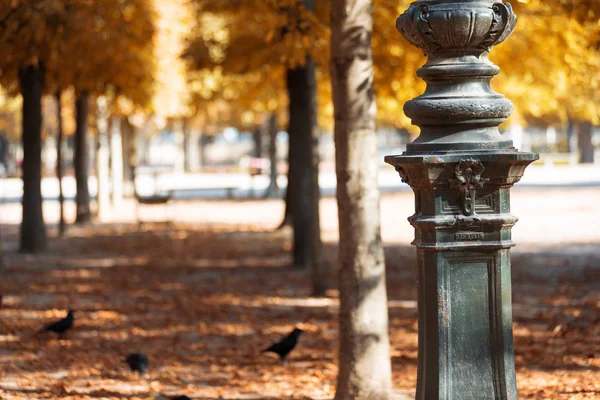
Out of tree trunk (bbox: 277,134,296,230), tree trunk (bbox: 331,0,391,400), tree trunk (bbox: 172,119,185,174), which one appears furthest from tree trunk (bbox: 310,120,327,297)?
tree trunk (bbox: 172,119,185,174)

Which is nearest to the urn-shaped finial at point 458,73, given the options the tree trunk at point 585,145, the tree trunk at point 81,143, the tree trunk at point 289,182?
the tree trunk at point 289,182

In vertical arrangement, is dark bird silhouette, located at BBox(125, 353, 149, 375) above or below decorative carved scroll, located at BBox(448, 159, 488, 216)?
below

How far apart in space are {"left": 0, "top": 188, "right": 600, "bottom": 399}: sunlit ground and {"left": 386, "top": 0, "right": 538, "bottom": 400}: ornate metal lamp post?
2.66 meters

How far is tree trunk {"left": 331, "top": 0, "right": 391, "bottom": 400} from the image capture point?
745 centimetres

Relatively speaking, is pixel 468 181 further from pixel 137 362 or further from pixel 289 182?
pixel 289 182

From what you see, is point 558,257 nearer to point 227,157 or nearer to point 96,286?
point 96,286

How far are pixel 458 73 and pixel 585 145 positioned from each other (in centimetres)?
6206

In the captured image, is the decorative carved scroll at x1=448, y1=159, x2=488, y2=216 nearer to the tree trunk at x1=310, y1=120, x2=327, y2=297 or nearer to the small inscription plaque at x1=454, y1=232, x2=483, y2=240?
Answer: the small inscription plaque at x1=454, y1=232, x2=483, y2=240

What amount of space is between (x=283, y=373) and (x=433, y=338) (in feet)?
13.9

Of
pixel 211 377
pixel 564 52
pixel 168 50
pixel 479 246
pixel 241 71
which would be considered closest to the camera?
pixel 479 246

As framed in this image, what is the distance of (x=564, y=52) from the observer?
657 inches

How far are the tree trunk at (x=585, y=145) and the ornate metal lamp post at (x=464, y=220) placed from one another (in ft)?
195

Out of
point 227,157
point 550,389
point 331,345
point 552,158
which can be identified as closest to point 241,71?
point 331,345

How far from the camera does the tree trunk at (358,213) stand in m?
7.45
